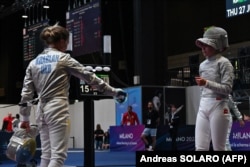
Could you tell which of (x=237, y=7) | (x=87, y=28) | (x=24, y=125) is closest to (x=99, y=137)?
(x=87, y=28)

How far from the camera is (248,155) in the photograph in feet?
11.7

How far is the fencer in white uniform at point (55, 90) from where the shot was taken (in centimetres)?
448

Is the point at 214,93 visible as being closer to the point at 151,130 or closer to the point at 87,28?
the point at 87,28

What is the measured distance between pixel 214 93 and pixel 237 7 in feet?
14.6

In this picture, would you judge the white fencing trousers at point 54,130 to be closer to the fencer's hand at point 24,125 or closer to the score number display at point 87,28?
the fencer's hand at point 24,125

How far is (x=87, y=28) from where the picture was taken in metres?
10.9

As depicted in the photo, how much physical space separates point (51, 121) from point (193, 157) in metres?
1.47

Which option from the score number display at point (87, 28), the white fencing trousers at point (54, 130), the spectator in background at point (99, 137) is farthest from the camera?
the spectator in background at point (99, 137)

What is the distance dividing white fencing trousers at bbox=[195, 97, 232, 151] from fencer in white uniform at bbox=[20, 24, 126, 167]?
3.01 feet

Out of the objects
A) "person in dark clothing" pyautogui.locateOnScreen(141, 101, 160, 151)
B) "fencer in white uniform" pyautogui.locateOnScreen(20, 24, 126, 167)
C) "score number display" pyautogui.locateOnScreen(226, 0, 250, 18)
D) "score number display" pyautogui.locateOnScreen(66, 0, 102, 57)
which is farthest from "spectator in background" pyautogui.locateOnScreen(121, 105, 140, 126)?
"fencer in white uniform" pyautogui.locateOnScreen(20, 24, 126, 167)

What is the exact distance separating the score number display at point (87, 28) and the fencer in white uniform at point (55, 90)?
569 cm

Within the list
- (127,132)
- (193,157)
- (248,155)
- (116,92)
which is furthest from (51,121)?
(127,132)

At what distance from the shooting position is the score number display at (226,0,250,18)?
8.67m

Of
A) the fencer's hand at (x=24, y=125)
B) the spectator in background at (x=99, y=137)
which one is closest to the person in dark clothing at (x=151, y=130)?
the spectator in background at (x=99, y=137)
